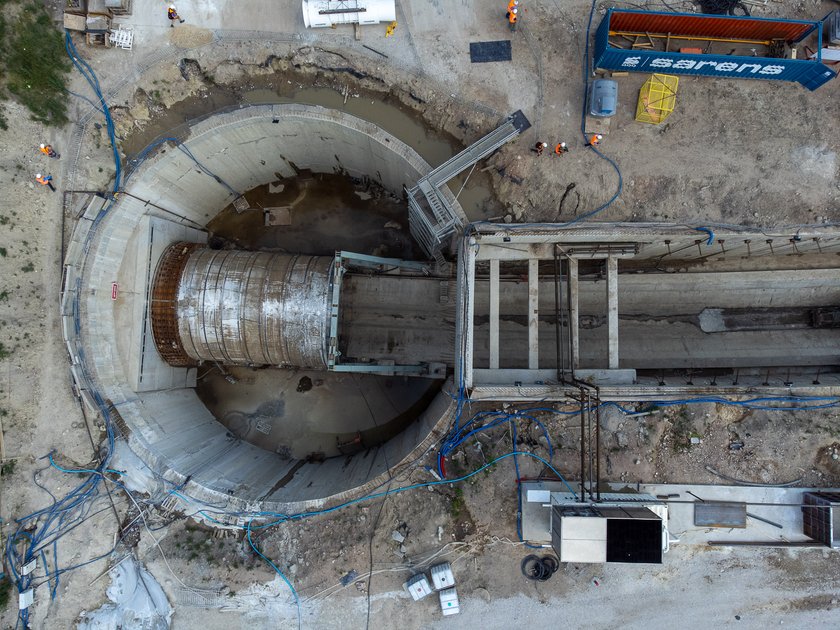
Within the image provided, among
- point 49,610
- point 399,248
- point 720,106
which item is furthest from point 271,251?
point 720,106

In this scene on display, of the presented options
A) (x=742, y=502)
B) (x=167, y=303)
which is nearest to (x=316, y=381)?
(x=167, y=303)

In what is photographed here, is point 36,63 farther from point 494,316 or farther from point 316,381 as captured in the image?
point 494,316

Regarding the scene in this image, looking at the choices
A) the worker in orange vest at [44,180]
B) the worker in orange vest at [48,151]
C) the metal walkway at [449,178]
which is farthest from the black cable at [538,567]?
the worker in orange vest at [48,151]

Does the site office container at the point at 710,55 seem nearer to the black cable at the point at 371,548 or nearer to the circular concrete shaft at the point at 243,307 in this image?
the circular concrete shaft at the point at 243,307

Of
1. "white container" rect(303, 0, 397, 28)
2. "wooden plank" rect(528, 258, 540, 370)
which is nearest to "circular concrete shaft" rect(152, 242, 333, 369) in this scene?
"wooden plank" rect(528, 258, 540, 370)

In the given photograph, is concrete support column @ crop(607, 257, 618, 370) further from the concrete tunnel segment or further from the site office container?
the site office container
